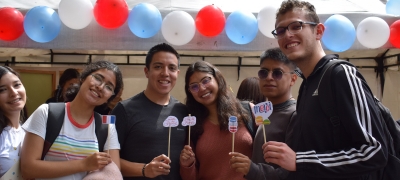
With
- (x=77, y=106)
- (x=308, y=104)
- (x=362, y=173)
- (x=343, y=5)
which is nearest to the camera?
(x=362, y=173)

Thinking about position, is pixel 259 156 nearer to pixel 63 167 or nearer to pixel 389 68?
pixel 63 167

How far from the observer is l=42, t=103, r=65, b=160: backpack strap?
60.9 inches

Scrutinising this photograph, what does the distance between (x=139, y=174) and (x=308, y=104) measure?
96 cm

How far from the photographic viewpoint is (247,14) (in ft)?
9.38

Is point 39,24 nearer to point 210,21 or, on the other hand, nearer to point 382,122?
point 210,21

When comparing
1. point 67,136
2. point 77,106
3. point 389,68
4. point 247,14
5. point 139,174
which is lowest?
point 139,174

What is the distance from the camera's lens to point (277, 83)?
1.87 metres

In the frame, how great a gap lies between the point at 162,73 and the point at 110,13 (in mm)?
997

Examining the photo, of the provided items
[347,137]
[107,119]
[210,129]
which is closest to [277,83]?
[210,129]

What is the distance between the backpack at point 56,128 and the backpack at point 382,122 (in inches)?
41.3

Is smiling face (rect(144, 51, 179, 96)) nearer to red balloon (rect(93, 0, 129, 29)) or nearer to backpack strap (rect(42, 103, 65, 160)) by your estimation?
backpack strap (rect(42, 103, 65, 160))

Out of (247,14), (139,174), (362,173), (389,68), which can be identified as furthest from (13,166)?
(389,68)

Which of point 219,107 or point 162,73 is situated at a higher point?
point 162,73

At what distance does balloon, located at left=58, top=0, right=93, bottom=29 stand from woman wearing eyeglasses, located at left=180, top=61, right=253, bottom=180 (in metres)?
1.21
